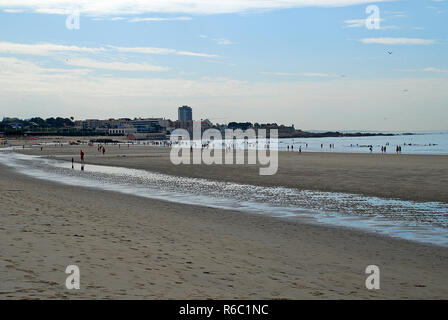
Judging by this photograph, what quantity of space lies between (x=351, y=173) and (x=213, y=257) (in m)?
24.8

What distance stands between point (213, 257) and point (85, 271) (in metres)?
2.71

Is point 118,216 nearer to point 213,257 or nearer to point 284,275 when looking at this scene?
point 213,257

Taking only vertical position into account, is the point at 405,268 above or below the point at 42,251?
below

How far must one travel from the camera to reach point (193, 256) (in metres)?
8.75

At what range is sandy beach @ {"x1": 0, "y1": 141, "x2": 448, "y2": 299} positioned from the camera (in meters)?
6.52

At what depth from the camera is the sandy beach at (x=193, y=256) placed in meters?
6.52

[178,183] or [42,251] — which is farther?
[178,183]

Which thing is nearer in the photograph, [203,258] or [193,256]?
[203,258]

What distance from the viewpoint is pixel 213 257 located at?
8.80 m

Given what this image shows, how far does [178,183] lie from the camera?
26719 mm

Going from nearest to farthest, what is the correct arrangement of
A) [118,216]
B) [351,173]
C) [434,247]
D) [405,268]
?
[405,268]
[434,247]
[118,216]
[351,173]
